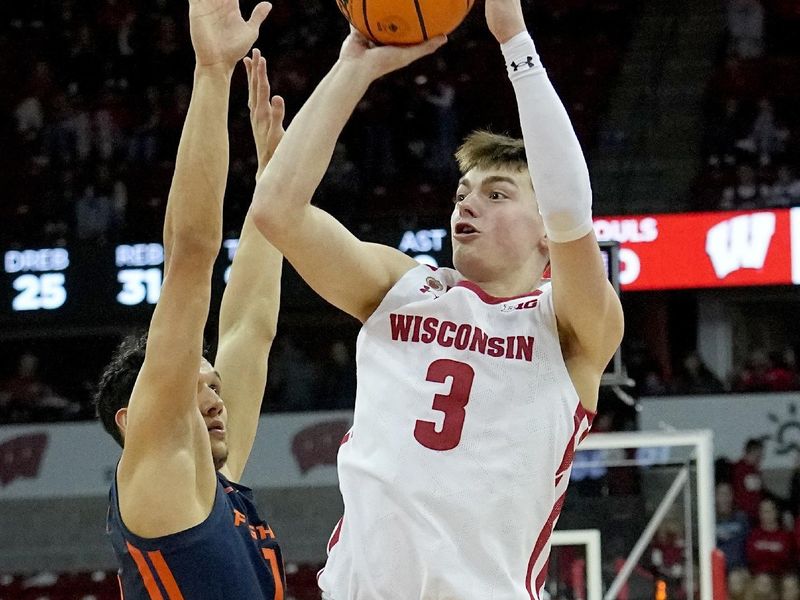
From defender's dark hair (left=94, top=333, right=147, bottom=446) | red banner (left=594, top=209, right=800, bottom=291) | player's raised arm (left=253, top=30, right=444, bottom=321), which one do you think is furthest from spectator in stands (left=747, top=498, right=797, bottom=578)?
player's raised arm (left=253, top=30, right=444, bottom=321)

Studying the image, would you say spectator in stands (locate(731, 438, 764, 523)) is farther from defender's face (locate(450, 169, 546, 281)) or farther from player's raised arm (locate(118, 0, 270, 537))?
player's raised arm (locate(118, 0, 270, 537))

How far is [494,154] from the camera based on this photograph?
2859mm

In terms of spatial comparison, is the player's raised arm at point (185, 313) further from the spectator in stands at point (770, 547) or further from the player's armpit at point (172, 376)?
the spectator in stands at point (770, 547)

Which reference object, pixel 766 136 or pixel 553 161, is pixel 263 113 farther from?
pixel 766 136

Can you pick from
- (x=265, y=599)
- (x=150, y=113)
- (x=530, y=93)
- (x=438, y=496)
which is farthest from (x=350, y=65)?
(x=150, y=113)

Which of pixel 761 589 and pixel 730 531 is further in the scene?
pixel 730 531

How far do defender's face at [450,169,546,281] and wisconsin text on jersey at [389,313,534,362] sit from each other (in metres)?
0.19

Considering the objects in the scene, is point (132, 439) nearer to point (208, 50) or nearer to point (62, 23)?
point (208, 50)

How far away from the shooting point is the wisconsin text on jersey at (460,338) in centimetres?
265

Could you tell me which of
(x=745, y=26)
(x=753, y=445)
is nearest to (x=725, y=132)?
(x=745, y=26)

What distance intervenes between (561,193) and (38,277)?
824 cm

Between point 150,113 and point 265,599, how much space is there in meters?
10.8

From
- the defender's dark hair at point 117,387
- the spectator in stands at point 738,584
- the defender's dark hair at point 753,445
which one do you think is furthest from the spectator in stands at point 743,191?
the defender's dark hair at point 117,387

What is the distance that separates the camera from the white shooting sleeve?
8.27 ft
